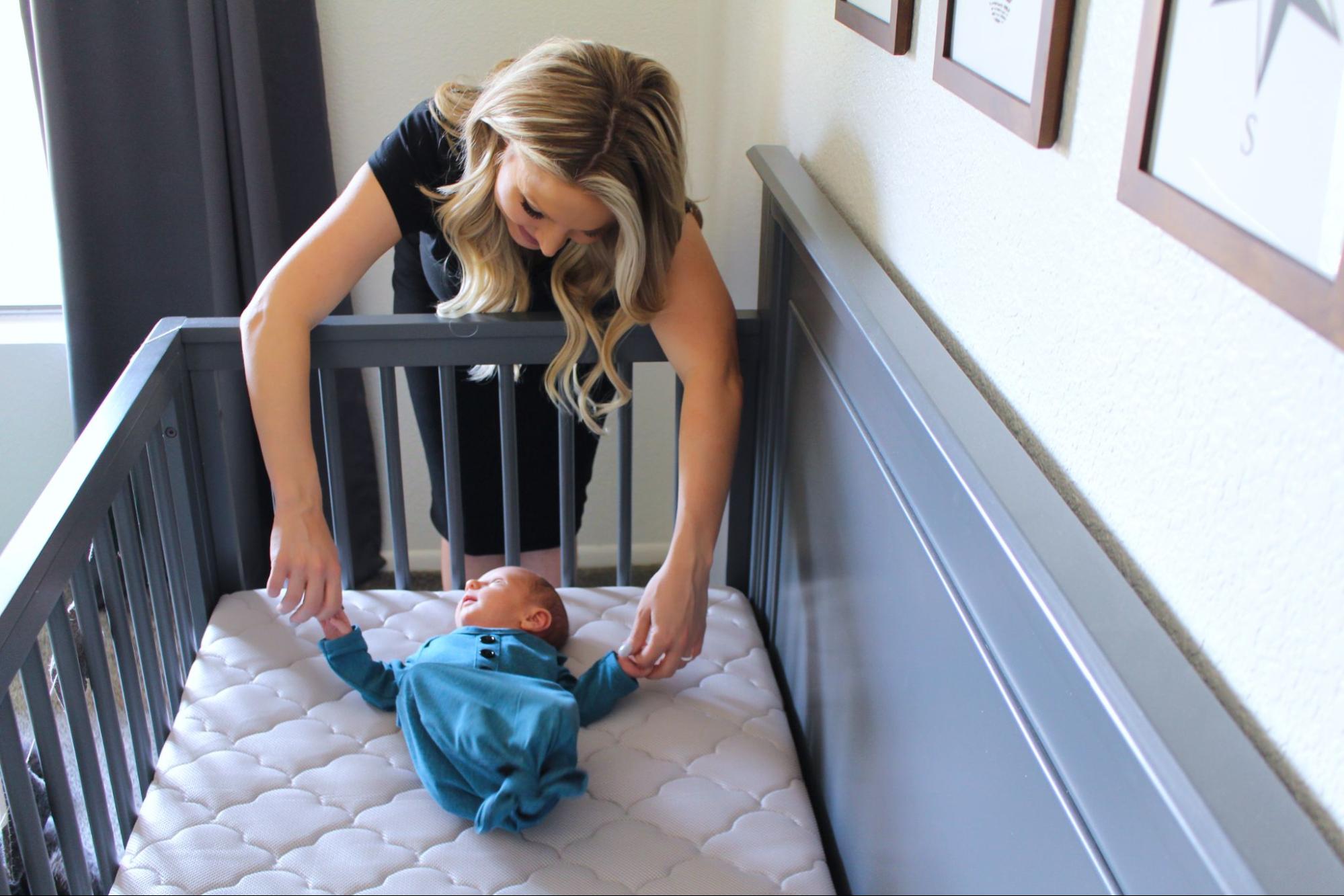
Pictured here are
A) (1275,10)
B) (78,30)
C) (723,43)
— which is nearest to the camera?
(1275,10)

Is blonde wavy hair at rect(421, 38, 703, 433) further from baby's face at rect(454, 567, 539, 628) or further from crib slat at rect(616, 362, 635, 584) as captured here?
baby's face at rect(454, 567, 539, 628)

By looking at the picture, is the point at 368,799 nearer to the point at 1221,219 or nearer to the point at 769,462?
the point at 769,462

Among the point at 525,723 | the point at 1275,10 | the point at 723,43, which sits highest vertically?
the point at 1275,10

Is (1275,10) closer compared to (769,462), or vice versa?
(1275,10)

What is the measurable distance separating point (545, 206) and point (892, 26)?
401 mm

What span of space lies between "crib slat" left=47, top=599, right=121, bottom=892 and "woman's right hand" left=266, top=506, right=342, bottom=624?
0.84ft

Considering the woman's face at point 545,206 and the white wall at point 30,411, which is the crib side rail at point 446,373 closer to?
the woman's face at point 545,206

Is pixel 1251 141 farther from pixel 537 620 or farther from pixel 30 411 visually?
pixel 30 411

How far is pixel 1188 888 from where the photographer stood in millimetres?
566

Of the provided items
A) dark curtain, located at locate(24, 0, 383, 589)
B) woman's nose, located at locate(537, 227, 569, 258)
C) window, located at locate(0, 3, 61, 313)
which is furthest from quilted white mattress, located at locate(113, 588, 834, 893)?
window, located at locate(0, 3, 61, 313)

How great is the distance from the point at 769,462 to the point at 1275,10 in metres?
1.19

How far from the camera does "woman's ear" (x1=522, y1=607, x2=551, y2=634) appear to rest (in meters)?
1.54

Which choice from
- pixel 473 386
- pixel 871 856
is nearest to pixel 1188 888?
pixel 871 856

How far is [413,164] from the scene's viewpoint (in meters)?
1.49
